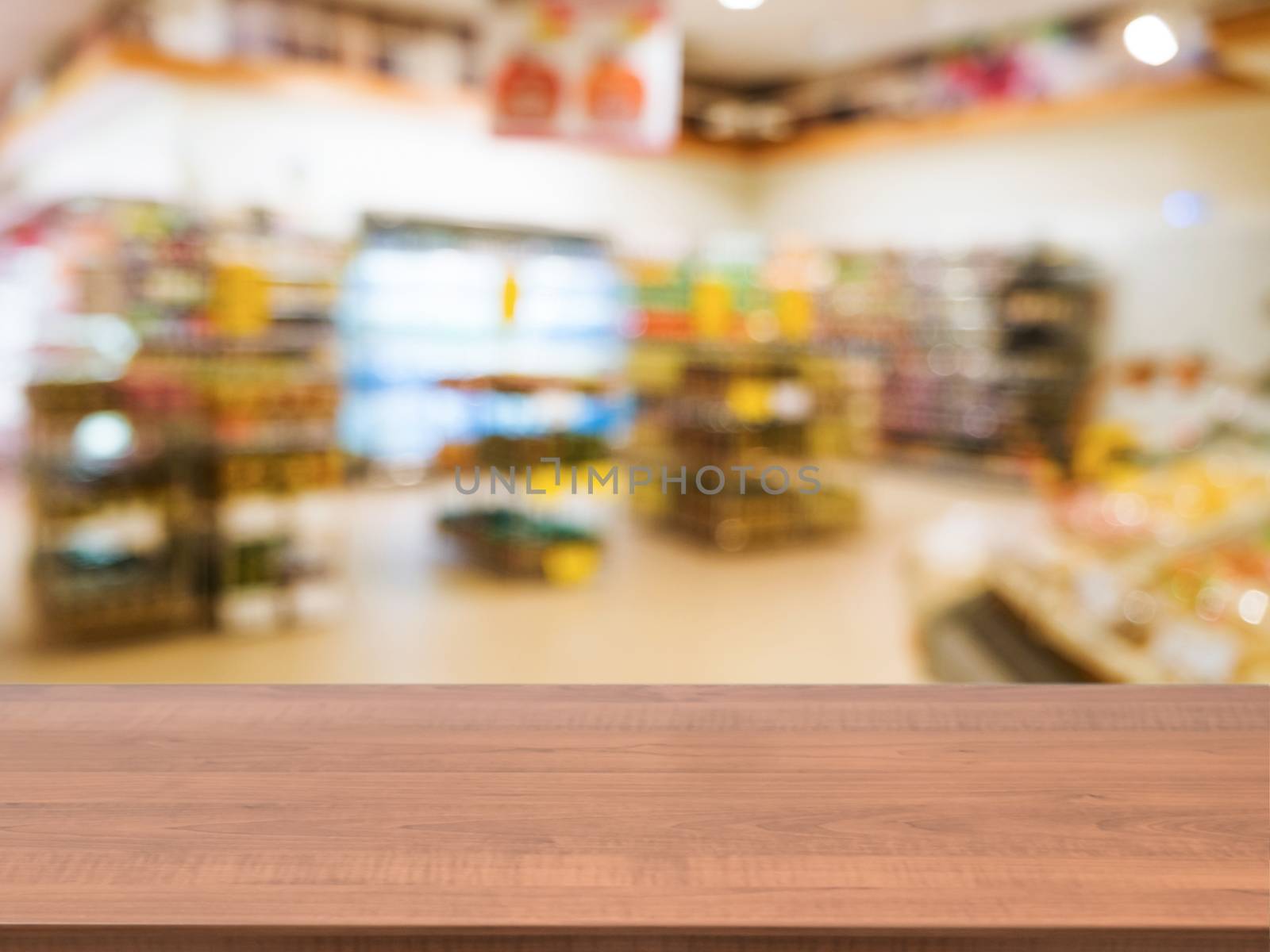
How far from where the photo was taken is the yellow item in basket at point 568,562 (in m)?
5.61

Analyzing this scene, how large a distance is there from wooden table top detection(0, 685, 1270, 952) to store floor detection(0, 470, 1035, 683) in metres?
2.17

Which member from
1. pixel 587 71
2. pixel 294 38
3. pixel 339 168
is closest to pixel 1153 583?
pixel 587 71

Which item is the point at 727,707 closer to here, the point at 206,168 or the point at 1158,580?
the point at 1158,580

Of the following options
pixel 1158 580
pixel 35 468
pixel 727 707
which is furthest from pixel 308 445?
pixel 727 707

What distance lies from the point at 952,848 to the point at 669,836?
0.25 meters

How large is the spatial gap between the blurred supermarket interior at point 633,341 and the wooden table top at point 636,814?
777mm

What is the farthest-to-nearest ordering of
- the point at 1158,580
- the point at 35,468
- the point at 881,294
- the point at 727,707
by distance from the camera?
the point at 881,294 → the point at 35,468 → the point at 1158,580 → the point at 727,707

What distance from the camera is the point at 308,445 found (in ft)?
15.4

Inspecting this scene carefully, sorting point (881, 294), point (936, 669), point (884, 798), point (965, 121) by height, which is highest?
point (965, 121)

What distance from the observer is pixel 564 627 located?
15.6 ft

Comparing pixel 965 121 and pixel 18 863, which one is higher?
pixel 965 121

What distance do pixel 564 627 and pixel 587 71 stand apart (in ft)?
9.07

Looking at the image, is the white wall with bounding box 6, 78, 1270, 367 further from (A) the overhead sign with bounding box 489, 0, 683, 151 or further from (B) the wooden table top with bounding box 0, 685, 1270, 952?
(B) the wooden table top with bounding box 0, 685, 1270, 952

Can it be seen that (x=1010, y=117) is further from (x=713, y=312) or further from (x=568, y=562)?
(x=568, y=562)
